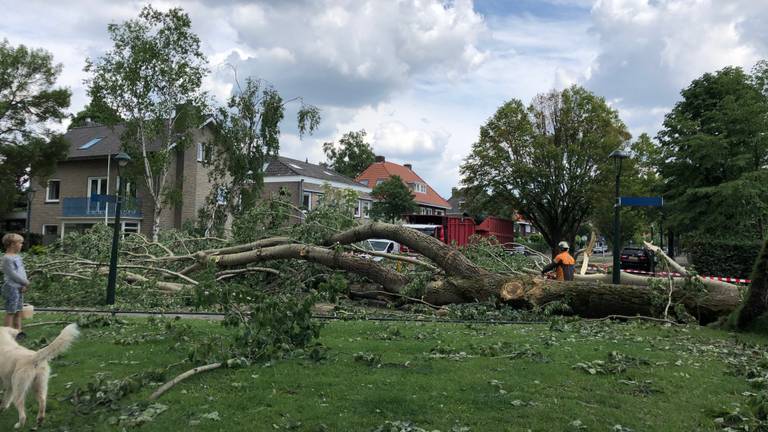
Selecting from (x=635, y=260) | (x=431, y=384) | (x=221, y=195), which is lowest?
(x=431, y=384)

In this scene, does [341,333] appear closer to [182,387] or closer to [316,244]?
[182,387]

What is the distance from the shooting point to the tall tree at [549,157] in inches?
1249

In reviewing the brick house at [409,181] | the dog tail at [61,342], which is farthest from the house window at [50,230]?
the dog tail at [61,342]

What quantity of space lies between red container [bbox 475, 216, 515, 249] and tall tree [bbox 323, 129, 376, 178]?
4936 centimetres

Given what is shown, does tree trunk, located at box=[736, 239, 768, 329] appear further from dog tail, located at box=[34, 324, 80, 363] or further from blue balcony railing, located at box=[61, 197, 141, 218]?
blue balcony railing, located at box=[61, 197, 141, 218]

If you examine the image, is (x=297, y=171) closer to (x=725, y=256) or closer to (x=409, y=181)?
(x=409, y=181)

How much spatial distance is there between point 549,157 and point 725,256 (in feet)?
39.4

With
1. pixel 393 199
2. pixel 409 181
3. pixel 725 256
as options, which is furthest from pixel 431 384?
pixel 409 181

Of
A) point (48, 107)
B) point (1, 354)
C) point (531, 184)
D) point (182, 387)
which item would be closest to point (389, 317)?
point (182, 387)

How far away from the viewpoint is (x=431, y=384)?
4.94 m

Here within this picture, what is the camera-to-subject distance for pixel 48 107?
3069 cm

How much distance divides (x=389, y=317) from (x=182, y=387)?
5.20 m

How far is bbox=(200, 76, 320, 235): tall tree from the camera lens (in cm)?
2808

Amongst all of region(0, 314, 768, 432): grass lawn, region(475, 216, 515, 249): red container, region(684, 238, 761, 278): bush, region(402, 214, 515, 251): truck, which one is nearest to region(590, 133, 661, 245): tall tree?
region(475, 216, 515, 249): red container
